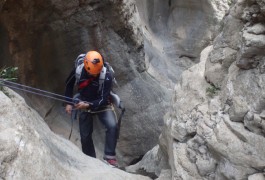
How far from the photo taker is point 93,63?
5.01 meters

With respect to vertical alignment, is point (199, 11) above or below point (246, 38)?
above

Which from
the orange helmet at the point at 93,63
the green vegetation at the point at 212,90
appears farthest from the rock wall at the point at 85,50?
the green vegetation at the point at 212,90

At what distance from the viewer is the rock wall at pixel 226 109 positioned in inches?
131

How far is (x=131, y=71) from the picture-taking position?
757 cm

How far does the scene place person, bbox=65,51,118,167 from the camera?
201 inches

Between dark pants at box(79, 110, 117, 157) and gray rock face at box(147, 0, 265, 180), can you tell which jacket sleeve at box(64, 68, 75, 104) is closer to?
dark pants at box(79, 110, 117, 157)

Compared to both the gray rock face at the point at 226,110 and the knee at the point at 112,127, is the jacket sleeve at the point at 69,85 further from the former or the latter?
the gray rock face at the point at 226,110

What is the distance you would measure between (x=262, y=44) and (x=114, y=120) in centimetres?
289

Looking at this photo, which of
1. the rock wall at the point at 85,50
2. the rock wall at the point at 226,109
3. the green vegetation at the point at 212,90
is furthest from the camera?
the rock wall at the point at 85,50

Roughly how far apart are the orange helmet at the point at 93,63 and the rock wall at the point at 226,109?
3.72 feet

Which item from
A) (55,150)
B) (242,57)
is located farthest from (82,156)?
(242,57)

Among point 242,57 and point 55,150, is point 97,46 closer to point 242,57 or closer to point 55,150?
point 55,150

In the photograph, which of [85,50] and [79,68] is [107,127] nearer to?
[79,68]

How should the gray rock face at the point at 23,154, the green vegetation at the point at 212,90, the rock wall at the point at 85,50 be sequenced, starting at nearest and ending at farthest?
the gray rock face at the point at 23,154
the green vegetation at the point at 212,90
the rock wall at the point at 85,50
